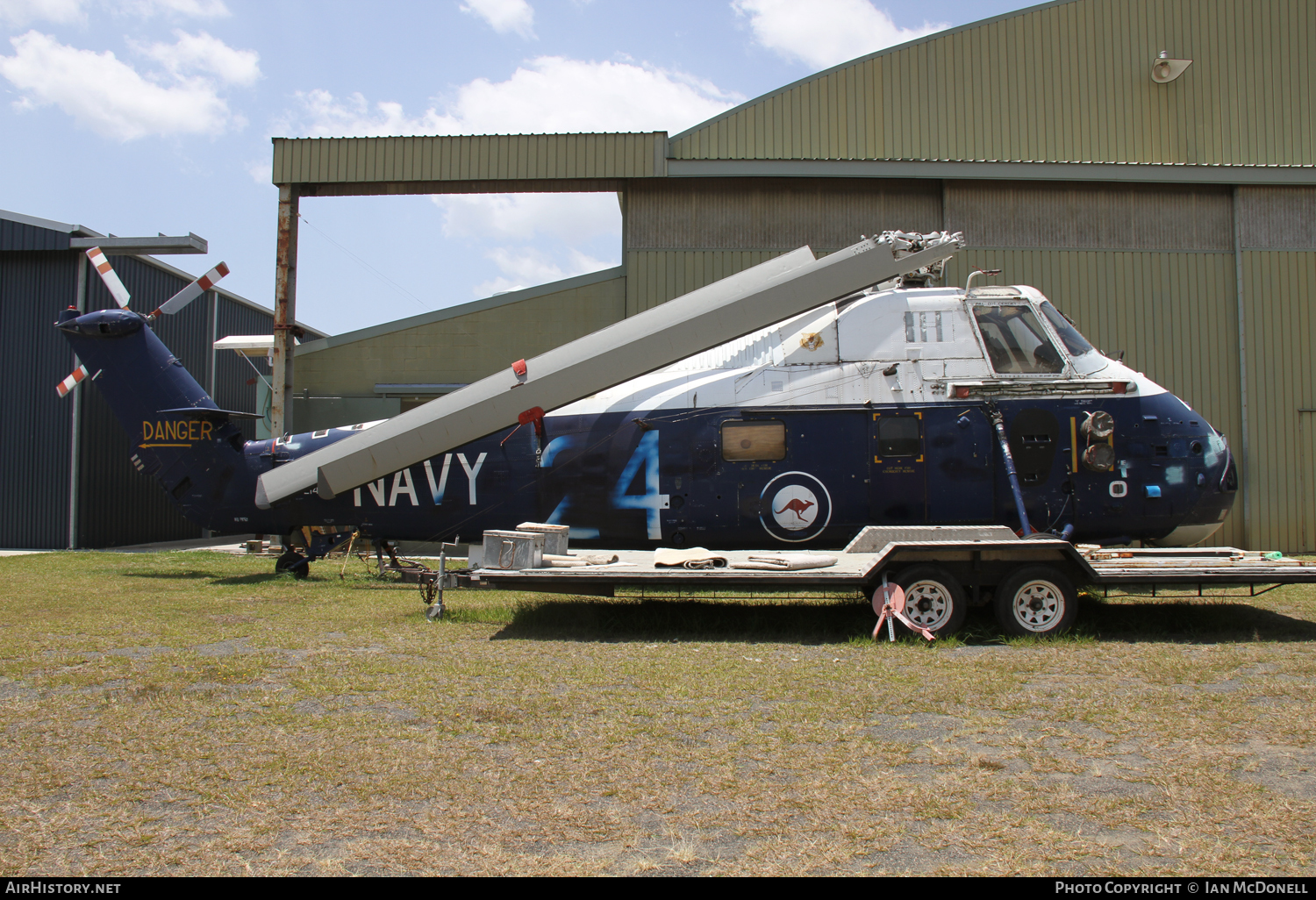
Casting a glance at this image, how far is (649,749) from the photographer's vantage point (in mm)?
4746

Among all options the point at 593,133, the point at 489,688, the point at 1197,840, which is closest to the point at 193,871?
the point at 489,688

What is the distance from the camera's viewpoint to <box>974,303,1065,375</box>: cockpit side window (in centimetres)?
930

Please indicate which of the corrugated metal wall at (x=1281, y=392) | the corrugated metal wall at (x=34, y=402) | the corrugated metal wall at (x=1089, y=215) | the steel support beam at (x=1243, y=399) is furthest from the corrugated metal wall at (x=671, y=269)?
the corrugated metal wall at (x=34, y=402)

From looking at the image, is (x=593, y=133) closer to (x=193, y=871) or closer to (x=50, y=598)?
(x=50, y=598)

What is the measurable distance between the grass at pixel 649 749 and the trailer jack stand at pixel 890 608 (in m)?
0.18

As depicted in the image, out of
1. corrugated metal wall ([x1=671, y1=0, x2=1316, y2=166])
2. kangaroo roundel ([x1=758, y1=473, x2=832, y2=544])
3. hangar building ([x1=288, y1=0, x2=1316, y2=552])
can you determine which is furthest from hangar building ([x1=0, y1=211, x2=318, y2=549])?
kangaroo roundel ([x1=758, y1=473, x2=832, y2=544])

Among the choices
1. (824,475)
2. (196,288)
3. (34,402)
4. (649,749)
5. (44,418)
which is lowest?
(649,749)

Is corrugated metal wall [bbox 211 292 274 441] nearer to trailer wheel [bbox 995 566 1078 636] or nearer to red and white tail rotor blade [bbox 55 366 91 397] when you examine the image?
red and white tail rotor blade [bbox 55 366 91 397]

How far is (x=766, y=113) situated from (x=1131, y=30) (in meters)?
7.64

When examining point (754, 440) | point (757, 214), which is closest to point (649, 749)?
point (754, 440)

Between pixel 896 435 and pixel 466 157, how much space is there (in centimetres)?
1141

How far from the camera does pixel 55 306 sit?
61.1 ft

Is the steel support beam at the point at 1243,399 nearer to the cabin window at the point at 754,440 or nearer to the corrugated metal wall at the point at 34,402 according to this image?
the cabin window at the point at 754,440

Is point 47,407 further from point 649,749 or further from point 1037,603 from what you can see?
point 1037,603
